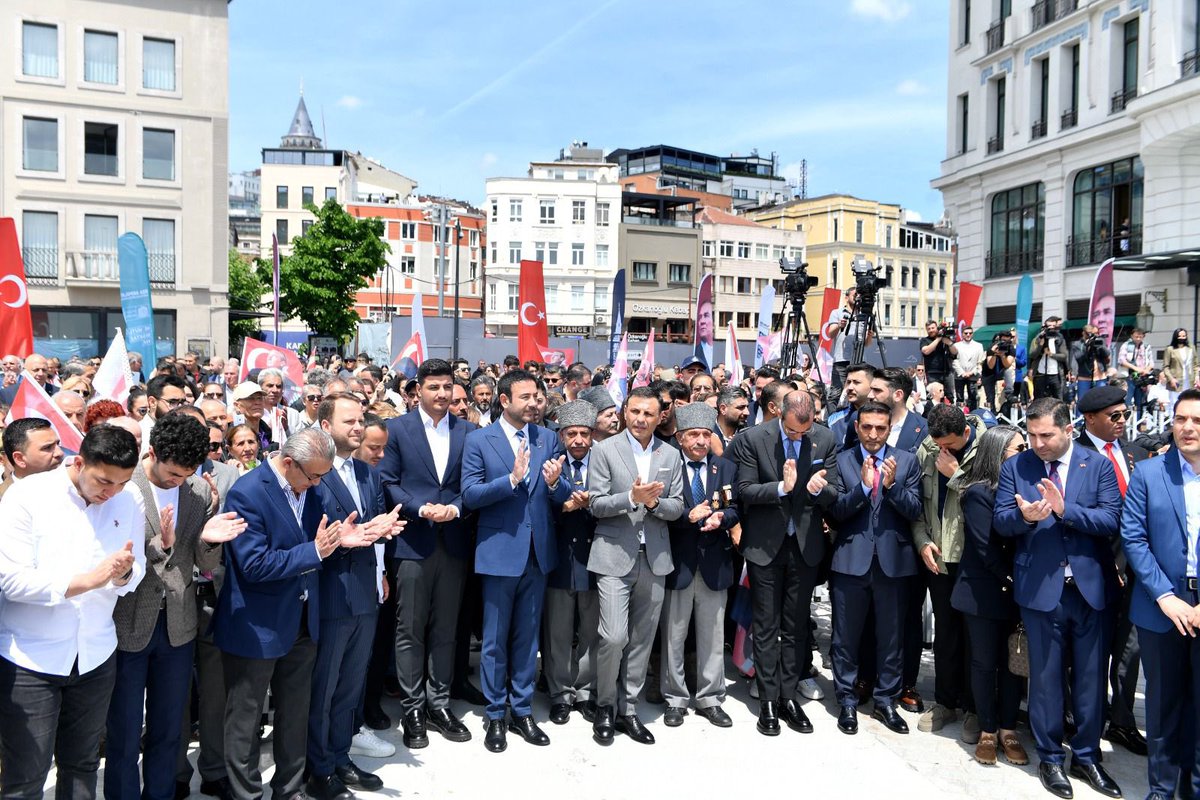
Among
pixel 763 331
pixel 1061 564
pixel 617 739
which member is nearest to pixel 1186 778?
pixel 1061 564

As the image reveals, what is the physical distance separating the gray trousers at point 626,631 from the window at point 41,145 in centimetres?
3367

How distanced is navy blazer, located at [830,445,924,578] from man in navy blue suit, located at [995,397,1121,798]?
748mm

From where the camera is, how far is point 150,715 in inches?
181

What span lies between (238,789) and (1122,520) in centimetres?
503

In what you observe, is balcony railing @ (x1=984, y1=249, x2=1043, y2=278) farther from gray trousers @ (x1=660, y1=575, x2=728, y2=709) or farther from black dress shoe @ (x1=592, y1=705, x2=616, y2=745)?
black dress shoe @ (x1=592, y1=705, x2=616, y2=745)

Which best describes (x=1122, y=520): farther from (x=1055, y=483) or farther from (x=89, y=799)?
(x=89, y=799)

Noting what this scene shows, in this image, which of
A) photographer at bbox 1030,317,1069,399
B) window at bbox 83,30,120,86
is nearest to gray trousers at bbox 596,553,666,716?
photographer at bbox 1030,317,1069,399

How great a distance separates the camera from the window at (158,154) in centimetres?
3319

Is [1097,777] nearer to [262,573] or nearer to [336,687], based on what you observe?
[336,687]

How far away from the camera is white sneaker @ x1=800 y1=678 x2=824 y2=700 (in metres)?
6.98

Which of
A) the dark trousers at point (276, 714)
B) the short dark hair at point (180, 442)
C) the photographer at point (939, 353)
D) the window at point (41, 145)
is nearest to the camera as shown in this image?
the short dark hair at point (180, 442)

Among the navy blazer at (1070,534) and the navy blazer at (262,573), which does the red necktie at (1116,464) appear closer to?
the navy blazer at (1070,534)

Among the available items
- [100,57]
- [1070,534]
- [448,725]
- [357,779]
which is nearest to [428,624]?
[448,725]

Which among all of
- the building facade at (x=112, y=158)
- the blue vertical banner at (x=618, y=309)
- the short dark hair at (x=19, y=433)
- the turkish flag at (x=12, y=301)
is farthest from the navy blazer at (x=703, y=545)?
the building facade at (x=112, y=158)
